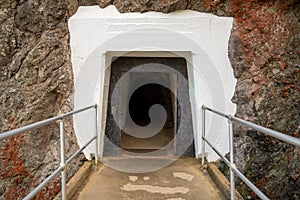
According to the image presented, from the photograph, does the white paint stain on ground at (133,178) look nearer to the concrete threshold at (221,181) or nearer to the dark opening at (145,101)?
the concrete threshold at (221,181)

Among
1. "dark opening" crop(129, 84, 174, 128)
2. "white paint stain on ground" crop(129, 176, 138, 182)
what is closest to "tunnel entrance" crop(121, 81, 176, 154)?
"dark opening" crop(129, 84, 174, 128)

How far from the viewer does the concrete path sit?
10.6 feet

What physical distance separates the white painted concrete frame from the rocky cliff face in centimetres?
13

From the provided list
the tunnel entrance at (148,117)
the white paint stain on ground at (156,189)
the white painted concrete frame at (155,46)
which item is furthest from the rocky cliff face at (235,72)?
the tunnel entrance at (148,117)

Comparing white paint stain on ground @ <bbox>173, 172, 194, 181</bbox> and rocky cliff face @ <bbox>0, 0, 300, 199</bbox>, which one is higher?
rocky cliff face @ <bbox>0, 0, 300, 199</bbox>

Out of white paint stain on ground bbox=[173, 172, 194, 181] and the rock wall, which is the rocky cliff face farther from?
white paint stain on ground bbox=[173, 172, 194, 181]

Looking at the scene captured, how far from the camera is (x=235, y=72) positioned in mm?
4426

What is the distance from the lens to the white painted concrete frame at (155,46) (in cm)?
443

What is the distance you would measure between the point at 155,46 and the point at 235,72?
1.31 metres

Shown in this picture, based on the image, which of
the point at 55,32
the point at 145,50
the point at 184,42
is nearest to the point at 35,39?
the point at 55,32

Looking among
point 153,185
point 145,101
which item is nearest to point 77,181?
point 153,185

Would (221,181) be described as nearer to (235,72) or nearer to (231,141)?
(231,141)

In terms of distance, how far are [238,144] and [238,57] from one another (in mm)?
1349

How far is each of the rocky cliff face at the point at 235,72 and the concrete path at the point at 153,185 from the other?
0.89 m
